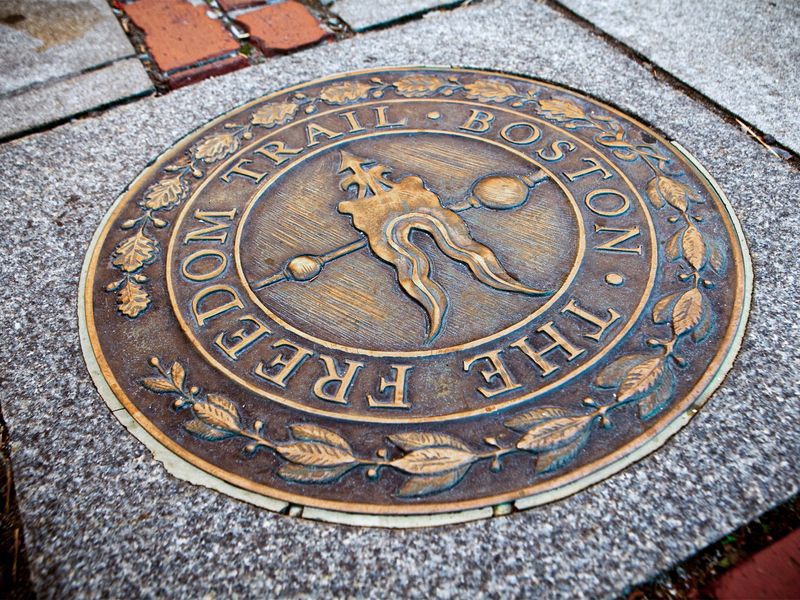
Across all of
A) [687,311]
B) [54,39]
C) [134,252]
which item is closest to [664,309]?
[687,311]

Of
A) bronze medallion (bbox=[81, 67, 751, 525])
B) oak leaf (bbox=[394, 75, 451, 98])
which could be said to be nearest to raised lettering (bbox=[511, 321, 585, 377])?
bronze medallion (bbox=[81, 67, 751, 525])

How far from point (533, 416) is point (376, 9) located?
80.0 inches

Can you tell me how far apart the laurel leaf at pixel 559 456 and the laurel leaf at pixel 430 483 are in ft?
0.54

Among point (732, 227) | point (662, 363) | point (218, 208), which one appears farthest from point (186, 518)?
point (732, 227)

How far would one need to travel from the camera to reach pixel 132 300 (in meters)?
1.71

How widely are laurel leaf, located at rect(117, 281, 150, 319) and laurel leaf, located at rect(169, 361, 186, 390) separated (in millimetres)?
222

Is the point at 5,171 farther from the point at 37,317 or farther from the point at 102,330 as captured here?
the point at 102,330

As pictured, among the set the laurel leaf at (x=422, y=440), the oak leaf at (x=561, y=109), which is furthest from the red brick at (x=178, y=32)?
the laurel leaf at (x=422, y=440)

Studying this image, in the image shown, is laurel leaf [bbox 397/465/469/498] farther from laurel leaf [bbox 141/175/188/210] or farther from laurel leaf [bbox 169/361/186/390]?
laurel leaf [bbox 141/175/188/210]

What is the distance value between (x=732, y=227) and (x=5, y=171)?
2285 millimetres

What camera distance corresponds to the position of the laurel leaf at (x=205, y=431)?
1.44 m

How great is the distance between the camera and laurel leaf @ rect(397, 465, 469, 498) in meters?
1.34

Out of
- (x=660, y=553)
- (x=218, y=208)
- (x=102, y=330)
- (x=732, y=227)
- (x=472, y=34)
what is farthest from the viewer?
(x=472, y=34)

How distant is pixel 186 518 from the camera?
4.42 ft
